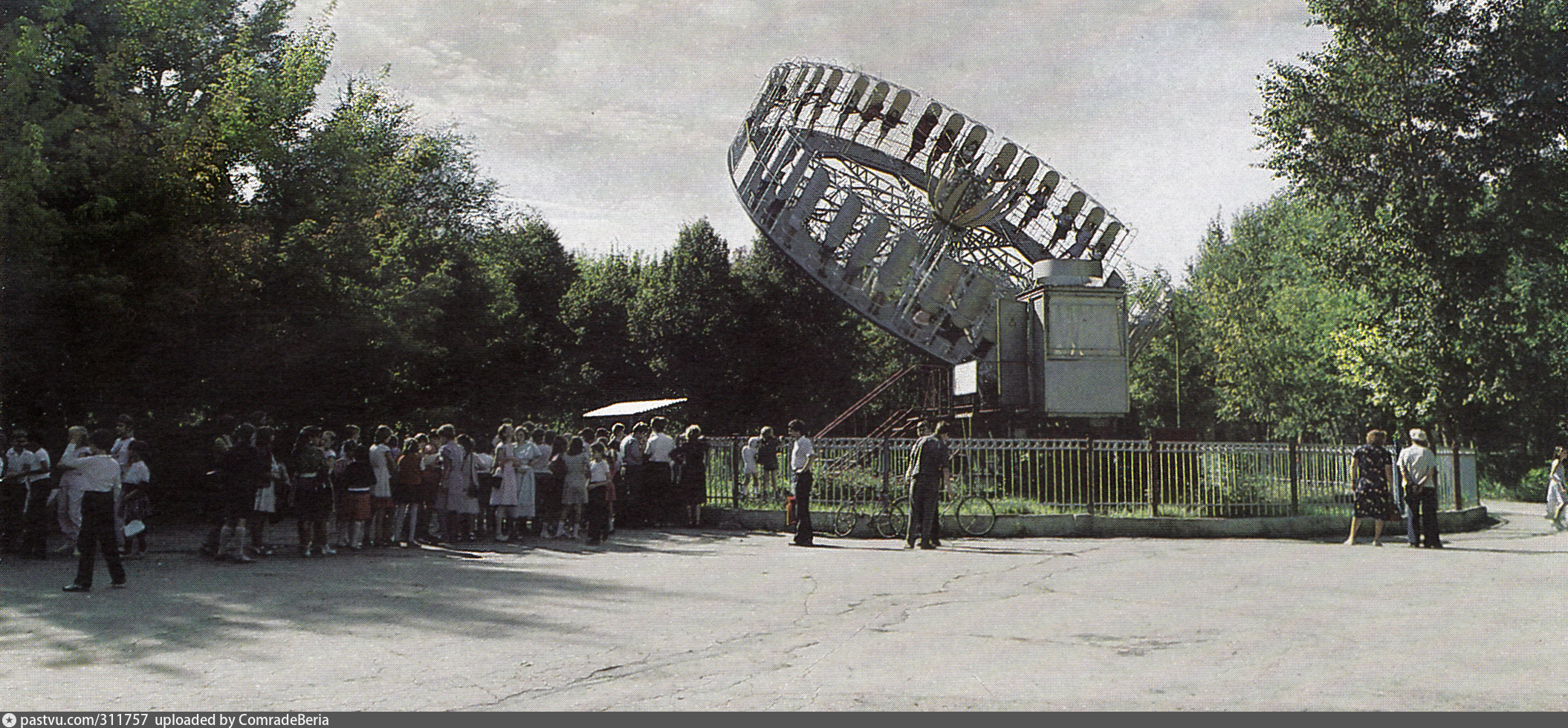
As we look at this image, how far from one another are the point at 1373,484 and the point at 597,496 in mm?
11014

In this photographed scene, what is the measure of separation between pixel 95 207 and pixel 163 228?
1.15 meters

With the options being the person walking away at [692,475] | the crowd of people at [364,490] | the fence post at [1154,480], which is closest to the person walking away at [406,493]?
the crowd of people at [364,490]

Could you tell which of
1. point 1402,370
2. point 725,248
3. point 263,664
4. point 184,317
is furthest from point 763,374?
point 263,664

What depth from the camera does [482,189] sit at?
50.2 metres

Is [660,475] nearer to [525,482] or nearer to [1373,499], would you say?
[525,482]

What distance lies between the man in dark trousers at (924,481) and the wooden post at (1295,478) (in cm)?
645

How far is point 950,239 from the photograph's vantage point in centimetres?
3241

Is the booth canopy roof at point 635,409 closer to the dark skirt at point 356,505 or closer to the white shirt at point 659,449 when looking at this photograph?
the white shirt at point 659,449

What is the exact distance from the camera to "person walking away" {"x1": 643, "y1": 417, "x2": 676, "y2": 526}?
18.7 meters

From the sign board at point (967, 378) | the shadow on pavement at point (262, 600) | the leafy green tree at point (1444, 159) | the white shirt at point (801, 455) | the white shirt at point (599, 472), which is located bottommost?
the shadow on pavement at point (262, 600)

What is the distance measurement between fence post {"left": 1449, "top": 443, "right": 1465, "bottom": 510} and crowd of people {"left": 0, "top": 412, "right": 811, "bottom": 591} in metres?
12.4

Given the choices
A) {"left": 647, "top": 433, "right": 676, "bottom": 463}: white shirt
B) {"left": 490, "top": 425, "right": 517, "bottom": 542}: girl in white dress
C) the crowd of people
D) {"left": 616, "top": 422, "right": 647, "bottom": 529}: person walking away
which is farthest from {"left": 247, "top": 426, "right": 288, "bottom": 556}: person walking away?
{"left": 647, "top": 433, "right": 676, "bottom": 463}: white shirt

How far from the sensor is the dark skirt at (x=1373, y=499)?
1587 centimetres

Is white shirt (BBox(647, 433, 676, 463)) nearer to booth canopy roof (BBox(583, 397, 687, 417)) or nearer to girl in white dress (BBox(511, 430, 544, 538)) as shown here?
girl in white dress (BBox(511, 430, 544, 538))
